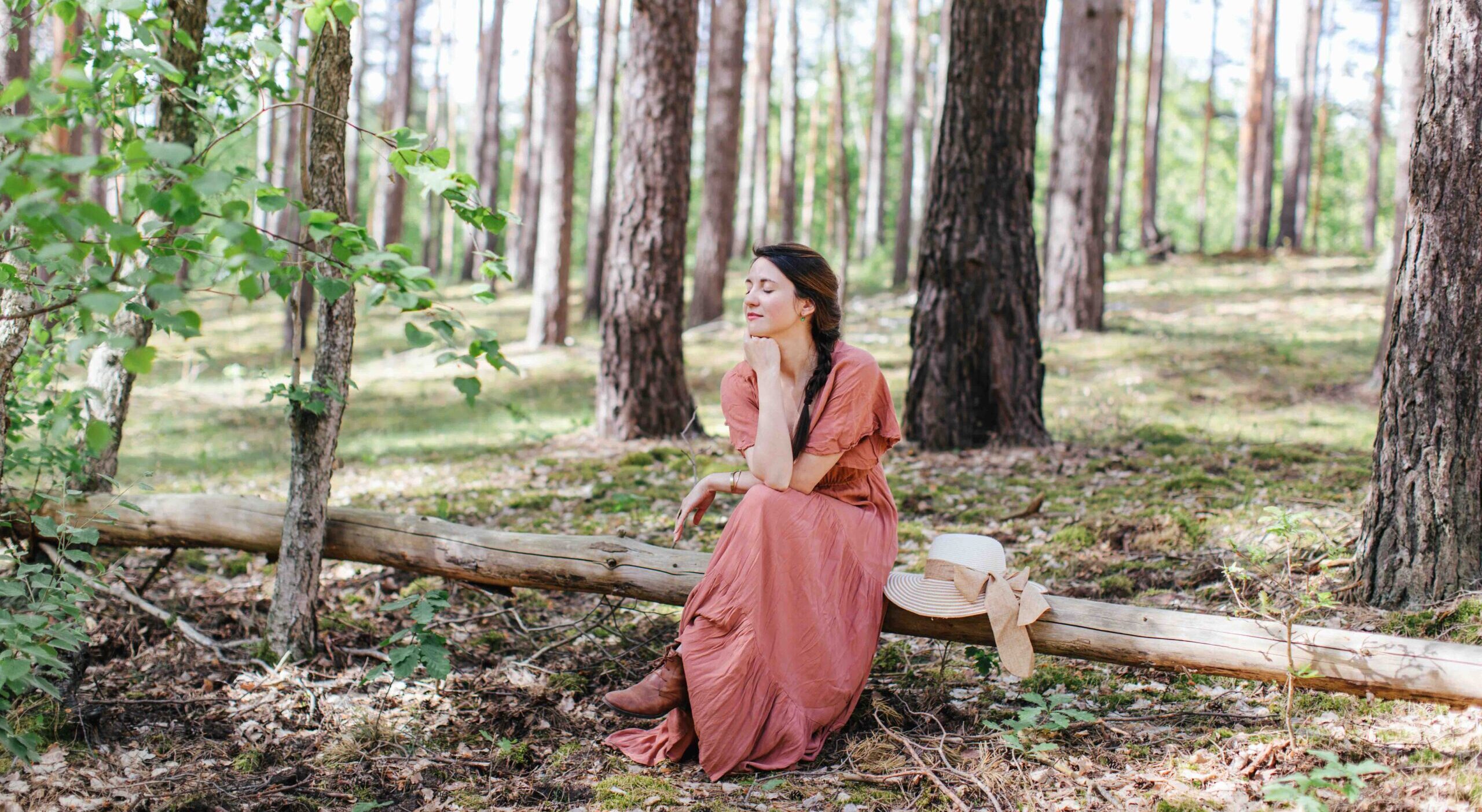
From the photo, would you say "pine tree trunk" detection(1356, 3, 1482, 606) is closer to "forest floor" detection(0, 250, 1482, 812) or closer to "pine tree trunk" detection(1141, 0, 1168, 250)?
"forest floor" detection(0, 250, 1482, 812)

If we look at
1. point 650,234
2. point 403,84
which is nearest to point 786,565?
point 650,234

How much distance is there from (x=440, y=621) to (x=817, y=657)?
1.81 meters

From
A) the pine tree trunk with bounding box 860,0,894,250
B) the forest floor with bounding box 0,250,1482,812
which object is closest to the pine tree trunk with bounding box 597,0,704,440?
the forest floor with bounding box 0,250,1482,812

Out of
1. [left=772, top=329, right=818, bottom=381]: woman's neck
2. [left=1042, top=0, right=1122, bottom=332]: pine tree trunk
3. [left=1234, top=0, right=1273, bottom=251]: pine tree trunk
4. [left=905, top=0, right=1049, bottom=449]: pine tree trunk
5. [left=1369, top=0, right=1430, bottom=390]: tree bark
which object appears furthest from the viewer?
[left=1234, top=0, right=1273, bottom=251]: pine tree trunk

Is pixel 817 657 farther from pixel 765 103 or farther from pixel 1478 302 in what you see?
pixel 765 103

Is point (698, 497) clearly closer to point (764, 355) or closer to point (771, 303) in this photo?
point (764, 355)

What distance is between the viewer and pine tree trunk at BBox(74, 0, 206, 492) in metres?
4.41

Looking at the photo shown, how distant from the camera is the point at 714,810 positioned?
10.1 feet

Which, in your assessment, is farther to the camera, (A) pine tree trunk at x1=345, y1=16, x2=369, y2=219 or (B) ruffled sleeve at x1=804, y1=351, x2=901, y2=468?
(A) pine tree trunk at x1=345, y1=16, x2=369, y2=219

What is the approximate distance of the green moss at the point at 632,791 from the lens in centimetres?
315

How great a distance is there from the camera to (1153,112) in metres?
22.2

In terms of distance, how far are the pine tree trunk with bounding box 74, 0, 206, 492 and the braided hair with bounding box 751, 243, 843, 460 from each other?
278 centimetres

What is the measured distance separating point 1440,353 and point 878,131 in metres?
21.1

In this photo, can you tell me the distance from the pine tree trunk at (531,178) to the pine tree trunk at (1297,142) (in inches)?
616
